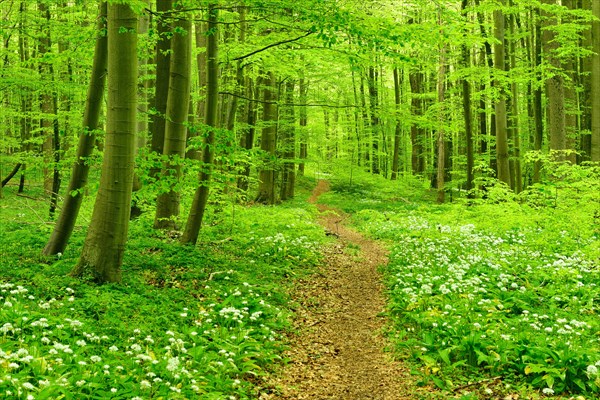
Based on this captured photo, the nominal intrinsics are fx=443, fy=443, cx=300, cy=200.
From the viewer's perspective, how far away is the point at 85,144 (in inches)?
336

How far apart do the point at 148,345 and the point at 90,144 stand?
185 inches

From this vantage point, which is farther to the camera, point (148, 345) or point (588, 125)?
point (588, 125)

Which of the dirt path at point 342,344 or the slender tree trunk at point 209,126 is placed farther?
the slender tree trunk at point 209,126

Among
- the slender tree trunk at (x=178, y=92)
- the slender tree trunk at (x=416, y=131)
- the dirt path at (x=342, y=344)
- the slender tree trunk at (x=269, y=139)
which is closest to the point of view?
the dirt path at (x=342, y=344)

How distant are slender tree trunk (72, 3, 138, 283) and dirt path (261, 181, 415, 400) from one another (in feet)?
11.1

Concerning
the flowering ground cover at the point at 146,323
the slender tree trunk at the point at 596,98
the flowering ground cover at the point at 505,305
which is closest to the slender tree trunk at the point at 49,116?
the flowering ground cover at the point at 146,323

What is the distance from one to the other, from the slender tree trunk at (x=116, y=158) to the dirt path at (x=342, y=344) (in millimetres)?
3375

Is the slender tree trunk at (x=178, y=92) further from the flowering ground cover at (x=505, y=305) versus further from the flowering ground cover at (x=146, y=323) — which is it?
the flowering ground cover at (x=505, y=305)

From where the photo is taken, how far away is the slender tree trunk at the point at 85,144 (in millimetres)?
8414

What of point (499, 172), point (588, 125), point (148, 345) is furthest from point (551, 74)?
point (148, 345)

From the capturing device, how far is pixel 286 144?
970 inches

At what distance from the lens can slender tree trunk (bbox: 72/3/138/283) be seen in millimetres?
6902

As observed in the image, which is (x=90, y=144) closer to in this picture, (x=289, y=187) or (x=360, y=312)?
(x=360, y=312)

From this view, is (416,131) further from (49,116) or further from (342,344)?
(342,344)
